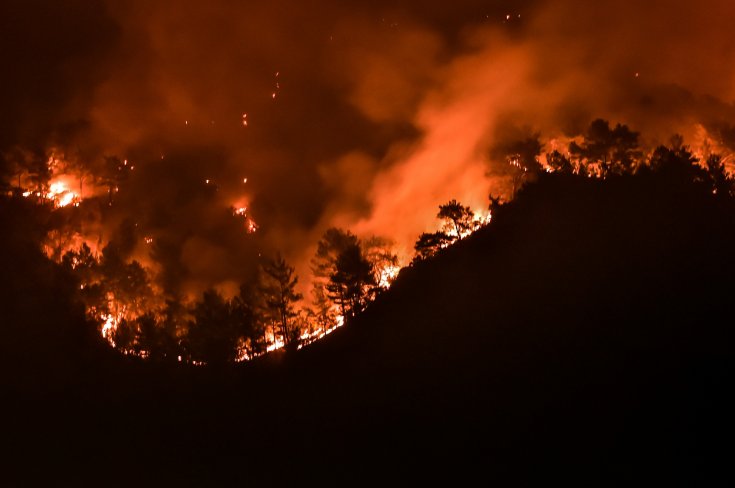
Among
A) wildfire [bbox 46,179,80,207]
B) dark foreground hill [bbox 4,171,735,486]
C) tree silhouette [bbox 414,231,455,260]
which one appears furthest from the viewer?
wildfire [bbox 46,179,80,207]

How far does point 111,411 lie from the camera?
161 ft

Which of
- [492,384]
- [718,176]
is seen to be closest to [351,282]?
[492,384]

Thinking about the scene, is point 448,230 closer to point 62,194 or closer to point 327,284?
point 327,284

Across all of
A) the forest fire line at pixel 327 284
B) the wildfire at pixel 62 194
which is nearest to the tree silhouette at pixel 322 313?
the forest fire line at pixel 327 284

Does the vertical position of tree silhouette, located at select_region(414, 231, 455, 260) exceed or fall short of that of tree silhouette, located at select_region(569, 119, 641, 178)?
it falls short

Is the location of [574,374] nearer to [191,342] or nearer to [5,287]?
[191,342]

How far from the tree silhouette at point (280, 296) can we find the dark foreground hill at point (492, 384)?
536 cm

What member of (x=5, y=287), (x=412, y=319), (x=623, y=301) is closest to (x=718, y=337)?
(x=623, y=301)

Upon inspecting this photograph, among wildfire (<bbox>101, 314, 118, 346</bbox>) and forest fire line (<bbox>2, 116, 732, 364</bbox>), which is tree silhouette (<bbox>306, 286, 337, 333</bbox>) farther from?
wildfire (<bbox>101, 314, 118, 346</bbox>)

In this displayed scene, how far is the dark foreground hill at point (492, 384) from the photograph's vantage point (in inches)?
1271

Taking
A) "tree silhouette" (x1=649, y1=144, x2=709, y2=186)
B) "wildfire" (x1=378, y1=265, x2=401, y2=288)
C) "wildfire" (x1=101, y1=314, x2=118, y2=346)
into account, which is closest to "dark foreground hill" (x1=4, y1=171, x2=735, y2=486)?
"tree silhouette" (x1=649, y1=144, x2=709, y2=186)

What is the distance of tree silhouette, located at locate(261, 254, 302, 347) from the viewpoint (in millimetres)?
57938

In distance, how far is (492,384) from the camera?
125 ft

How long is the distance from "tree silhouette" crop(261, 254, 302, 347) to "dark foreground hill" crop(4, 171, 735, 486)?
5360 mm
